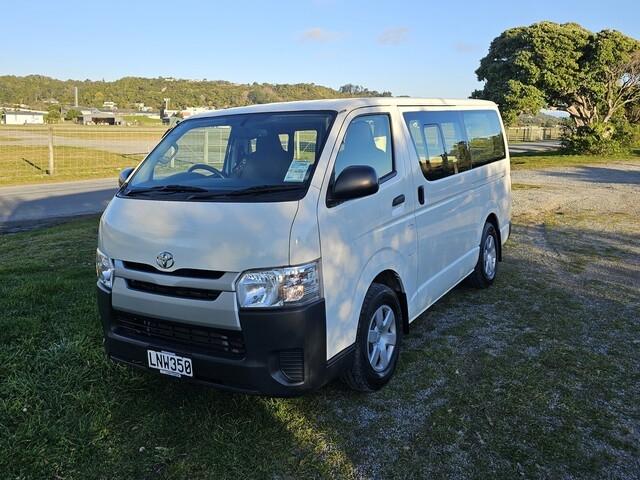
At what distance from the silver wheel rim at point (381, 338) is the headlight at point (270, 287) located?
0.87m

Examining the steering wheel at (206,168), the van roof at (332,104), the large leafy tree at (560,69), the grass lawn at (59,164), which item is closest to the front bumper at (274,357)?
the steering wheel at (206,168)

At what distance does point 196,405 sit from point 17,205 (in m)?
11.7

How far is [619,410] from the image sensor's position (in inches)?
133

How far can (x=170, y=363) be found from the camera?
10.0 feet

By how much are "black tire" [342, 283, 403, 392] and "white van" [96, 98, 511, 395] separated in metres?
0.01

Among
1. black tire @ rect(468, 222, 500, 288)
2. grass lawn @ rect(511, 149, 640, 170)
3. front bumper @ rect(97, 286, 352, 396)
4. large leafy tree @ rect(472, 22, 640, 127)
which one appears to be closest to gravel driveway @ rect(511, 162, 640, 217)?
grass lawn @ rect(511, 149, 640, 170)

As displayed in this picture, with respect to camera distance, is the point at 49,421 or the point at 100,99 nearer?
the point at 49,421

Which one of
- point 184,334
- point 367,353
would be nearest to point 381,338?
point 367,353

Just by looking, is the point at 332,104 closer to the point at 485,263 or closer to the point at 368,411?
the point at 368,411

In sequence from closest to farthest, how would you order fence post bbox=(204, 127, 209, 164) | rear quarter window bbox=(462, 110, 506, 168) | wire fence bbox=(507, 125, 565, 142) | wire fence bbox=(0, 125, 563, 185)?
1. fence post bbox=(204, 127, 209, 164)
2. rear quarter window bbox=(462, 110, 506, 168)
3. wire fence bbox=(0, 125, 563, 185)
4. wire fence bbox=(507, 125, 565, 142)

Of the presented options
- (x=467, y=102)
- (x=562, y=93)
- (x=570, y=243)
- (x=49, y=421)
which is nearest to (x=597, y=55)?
(x=562, y=93)

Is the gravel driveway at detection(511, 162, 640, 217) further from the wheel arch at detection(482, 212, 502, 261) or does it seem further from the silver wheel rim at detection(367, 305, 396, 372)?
the silver wheel rim at detection(367, 305, 396, 372)

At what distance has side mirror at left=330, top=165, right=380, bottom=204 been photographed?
312 centimetres

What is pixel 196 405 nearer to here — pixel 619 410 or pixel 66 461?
pixel 66 461
